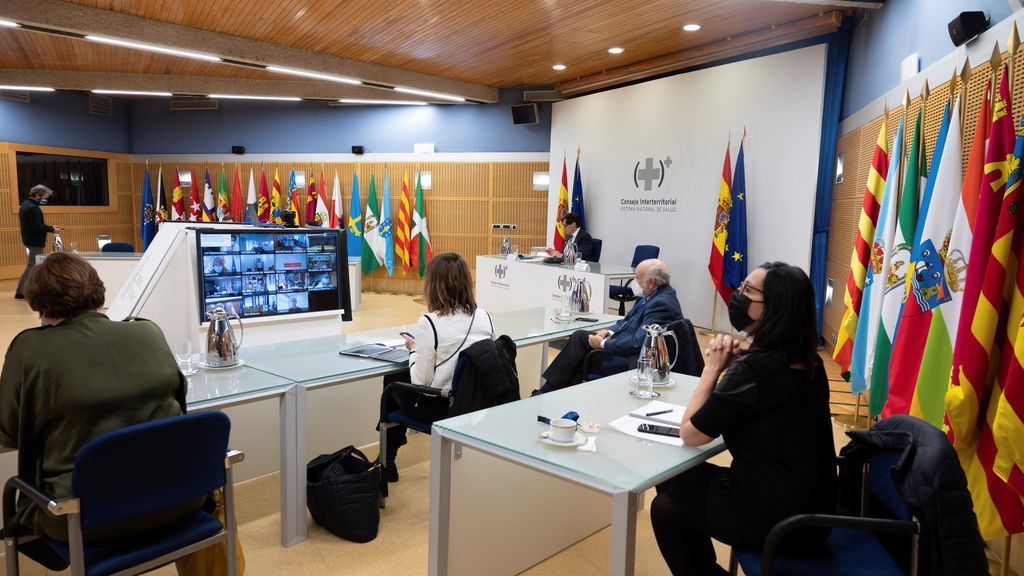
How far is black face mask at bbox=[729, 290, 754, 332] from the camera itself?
2.24 m

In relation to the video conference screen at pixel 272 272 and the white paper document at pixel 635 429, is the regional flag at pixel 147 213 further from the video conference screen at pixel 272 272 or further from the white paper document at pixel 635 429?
the white paper document at pixel 635 429

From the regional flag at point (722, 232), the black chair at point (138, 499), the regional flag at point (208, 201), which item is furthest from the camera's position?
the regional flag at point (208, 201)

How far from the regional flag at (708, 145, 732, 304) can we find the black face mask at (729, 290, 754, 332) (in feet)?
19.0

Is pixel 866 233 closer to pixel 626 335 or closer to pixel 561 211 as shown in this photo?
pixel 626 335

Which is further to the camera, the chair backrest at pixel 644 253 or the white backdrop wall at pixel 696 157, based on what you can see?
the chair backrest at pixel 644 253

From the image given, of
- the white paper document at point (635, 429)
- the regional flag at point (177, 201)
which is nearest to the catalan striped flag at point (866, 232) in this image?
the white paper document at point (635, 429)

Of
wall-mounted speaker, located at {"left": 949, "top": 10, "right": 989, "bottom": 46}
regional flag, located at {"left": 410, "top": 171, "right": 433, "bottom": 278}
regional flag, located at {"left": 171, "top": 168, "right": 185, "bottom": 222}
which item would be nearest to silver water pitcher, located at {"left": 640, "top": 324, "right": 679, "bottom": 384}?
wall-mounted speaker, located at {"left": 949, "top": 10, "right": 989, "bottom": 46}

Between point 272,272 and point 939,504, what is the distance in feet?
12.6

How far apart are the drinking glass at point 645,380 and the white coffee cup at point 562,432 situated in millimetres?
655

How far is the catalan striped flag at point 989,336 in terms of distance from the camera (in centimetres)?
263

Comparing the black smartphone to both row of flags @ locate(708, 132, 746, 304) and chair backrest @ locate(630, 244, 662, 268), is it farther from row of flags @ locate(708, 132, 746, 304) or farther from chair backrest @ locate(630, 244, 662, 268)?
chair backrest @ locate(630, 244, 662, 268)

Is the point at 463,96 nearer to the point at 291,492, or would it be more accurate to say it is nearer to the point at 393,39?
the point at 393,39

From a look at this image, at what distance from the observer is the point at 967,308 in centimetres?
281

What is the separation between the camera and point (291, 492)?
10.1ft
